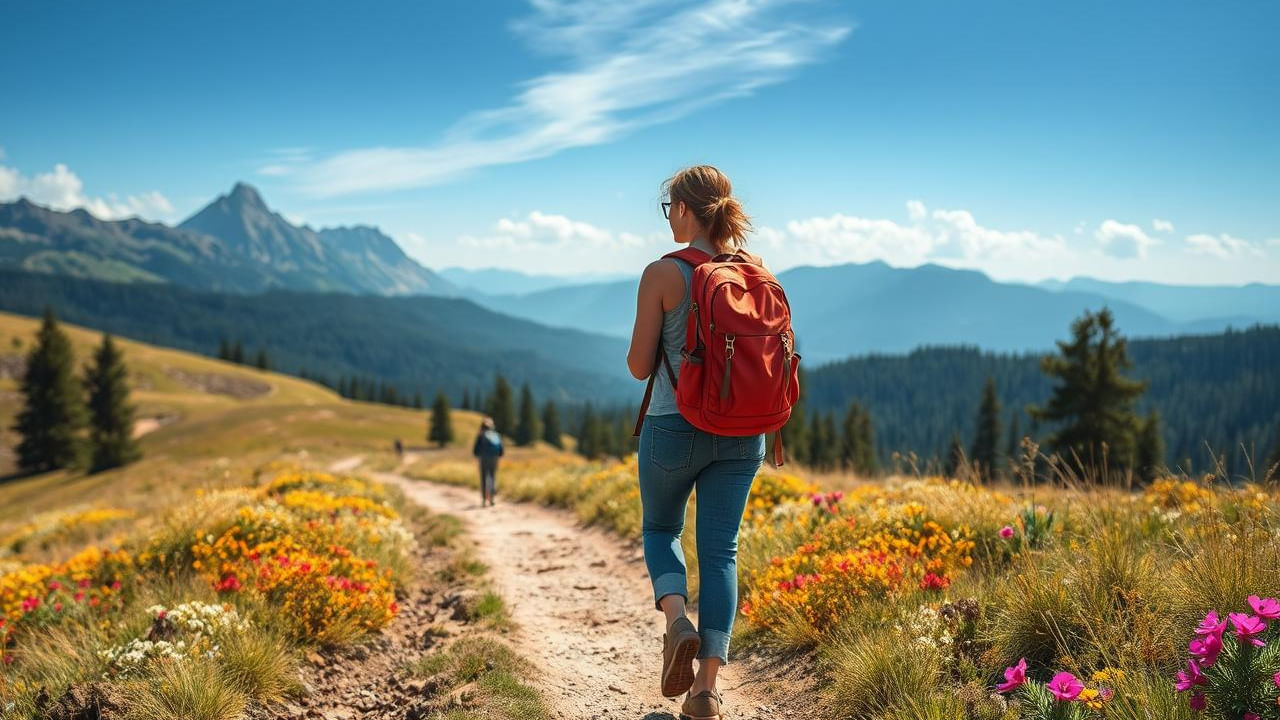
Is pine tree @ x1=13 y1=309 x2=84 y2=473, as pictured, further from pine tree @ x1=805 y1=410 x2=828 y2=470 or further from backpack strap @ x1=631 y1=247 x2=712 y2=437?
pine tree @ x1=805 y1=410 x2=828 y2=470

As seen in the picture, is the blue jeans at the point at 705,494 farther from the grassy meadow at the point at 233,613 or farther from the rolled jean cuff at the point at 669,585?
the grassy meadow at the point at 233,613

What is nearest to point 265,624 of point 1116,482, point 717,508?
point 717,508

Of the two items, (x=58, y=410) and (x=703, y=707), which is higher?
(x=703, y=707)

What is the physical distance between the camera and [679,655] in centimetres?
349

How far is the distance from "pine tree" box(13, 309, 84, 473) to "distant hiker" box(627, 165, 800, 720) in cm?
6859

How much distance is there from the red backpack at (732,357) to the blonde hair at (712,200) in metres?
0.33

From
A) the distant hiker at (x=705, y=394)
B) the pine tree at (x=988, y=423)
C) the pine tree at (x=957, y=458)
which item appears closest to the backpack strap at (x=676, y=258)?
the distant hiker at (x=705, y=394)

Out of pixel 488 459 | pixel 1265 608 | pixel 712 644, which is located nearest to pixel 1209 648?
pixel 1265 608

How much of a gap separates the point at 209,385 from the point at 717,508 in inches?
5105

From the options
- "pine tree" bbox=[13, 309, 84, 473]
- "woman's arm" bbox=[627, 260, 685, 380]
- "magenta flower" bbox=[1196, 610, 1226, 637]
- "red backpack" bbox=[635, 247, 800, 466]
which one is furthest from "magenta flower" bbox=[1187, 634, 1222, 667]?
"pine tree" bbox=[13, 309, 84, 473]

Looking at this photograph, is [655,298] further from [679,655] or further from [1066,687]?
[1066,687]

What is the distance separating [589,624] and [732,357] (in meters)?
3.87

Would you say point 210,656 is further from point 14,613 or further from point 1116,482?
point 1116,482

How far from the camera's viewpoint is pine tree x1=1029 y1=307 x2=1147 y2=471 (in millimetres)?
30016
